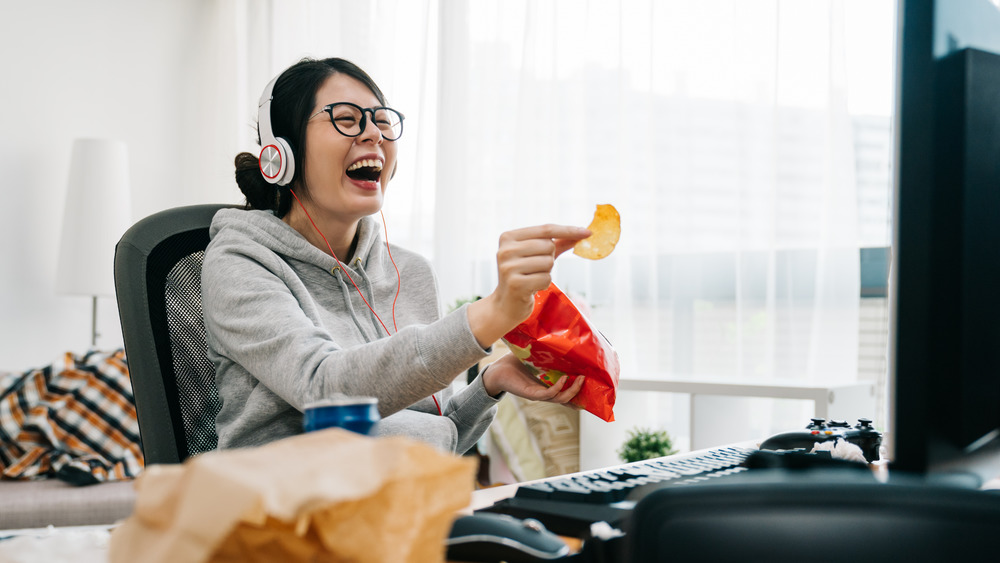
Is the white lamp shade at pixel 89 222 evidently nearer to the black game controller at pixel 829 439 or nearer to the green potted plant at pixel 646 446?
the green potted plant at pixel 646 446

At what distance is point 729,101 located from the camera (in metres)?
2.40

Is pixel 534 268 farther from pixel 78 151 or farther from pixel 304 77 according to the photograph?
pixel 78 151

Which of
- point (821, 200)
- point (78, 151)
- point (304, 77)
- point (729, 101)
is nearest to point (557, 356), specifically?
point (304, 77)

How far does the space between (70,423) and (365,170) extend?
1835mm

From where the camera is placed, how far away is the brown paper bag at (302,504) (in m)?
0.35

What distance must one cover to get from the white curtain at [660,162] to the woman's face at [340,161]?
4.63ft

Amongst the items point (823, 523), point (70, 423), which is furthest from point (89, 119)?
point (823, 523)

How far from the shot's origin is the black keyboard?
0.65 metres

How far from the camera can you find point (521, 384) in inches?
45.6

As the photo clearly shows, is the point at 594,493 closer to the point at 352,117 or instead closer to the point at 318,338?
the point at 318,338

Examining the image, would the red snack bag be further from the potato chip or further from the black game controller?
the black game controller

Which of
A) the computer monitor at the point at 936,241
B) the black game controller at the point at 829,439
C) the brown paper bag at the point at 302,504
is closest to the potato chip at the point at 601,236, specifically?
the black game controller at the point at 829,439

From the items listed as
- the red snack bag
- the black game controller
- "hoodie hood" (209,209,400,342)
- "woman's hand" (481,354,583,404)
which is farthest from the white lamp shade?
the black game controller

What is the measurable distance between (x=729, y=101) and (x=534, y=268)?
1.75 meters
